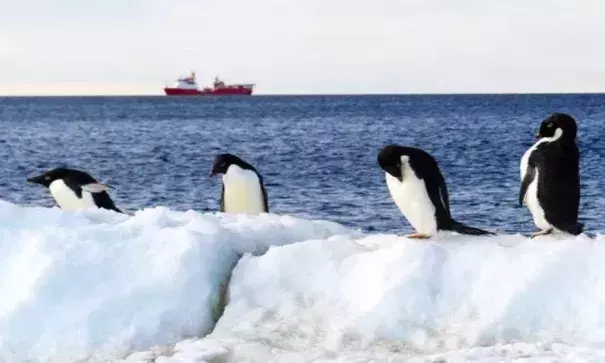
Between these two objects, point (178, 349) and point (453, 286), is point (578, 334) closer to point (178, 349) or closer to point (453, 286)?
point (453, 286)

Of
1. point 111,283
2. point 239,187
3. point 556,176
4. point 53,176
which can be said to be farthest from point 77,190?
point 556,176

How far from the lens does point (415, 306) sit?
6141mm

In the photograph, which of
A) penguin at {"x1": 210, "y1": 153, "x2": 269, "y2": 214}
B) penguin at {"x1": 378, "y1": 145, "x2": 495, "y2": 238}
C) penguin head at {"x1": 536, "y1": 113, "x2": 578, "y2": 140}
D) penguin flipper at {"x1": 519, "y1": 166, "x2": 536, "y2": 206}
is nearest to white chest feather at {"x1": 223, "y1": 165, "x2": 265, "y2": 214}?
penguin at {"x1": 210, "y1": 153, "x2": 269, "y2": 214}

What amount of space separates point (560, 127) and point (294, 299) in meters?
3.39

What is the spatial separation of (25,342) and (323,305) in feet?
6.33

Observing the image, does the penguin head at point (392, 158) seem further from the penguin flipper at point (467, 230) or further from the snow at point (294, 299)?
the snow at point (294, 299)

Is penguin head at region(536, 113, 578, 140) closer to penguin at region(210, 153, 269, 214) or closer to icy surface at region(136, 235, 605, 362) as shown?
icy surface at region(136, 235, 605, 362)

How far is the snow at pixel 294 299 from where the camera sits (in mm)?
5914

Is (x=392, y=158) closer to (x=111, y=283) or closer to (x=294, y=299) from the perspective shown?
(x=294, y=299)

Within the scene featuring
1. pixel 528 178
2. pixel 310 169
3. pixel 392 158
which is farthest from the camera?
pixel 310 169

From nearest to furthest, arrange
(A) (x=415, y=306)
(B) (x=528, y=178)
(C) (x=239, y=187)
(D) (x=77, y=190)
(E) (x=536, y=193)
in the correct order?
(A) (x=415, y=306) → (E) (x=536, y=193) → (B) (x=528, y=178) → (C) (x=239, y=187) → (D) (x=77, y=190)

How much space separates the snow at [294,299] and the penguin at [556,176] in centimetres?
166

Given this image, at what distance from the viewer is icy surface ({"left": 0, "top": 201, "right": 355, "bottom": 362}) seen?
6.15 meters

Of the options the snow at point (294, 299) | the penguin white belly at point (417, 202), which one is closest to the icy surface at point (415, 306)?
the snow at point (294, 299)
